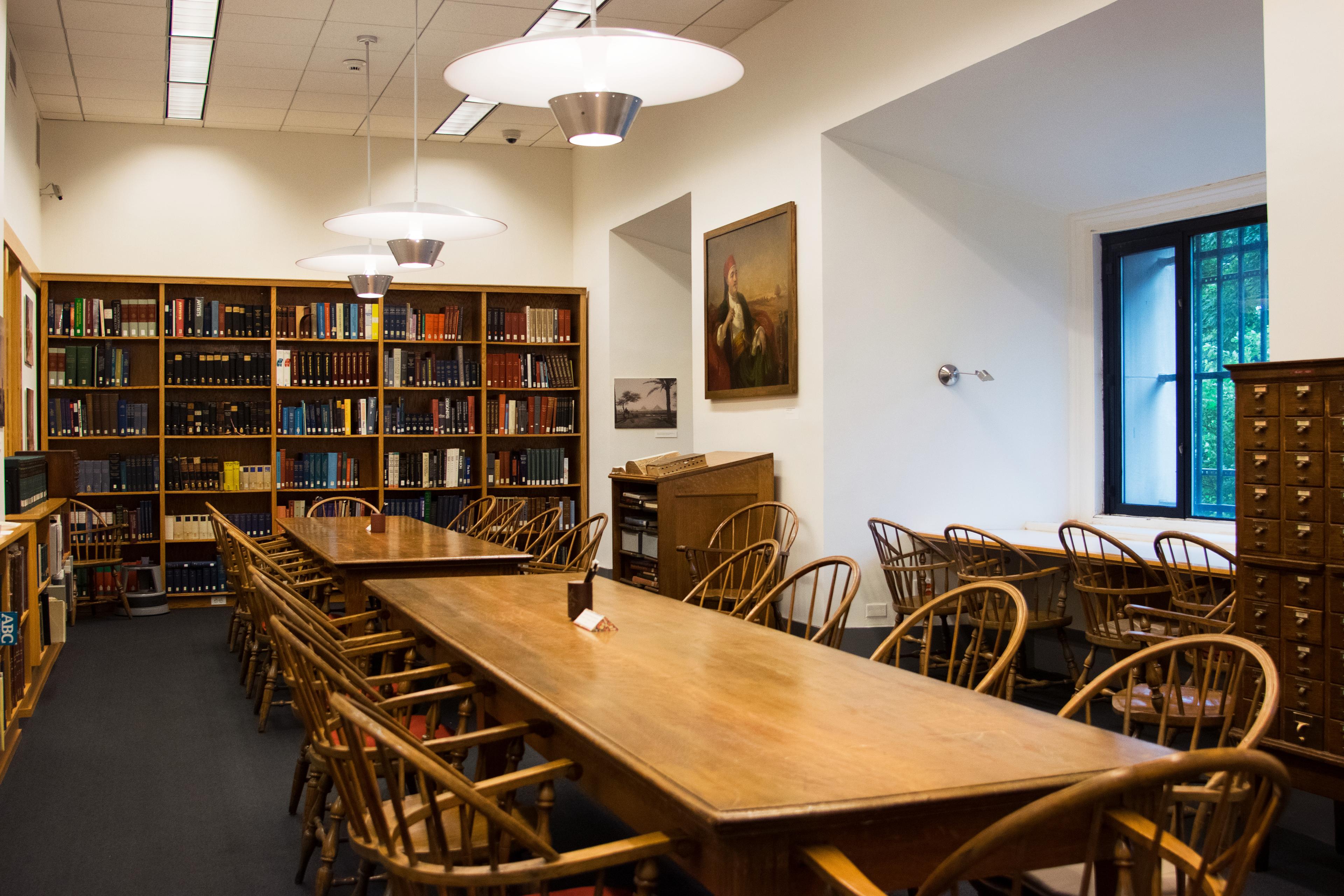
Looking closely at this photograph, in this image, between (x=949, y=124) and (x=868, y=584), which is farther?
(x=868, y=584)

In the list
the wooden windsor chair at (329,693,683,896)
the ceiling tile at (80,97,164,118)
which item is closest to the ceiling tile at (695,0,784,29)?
the ceiling tile at (80,97,164,118)

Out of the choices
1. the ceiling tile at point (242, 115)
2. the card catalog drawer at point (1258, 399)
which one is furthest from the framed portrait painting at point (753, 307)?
the ceiling tile at point (242, 115)

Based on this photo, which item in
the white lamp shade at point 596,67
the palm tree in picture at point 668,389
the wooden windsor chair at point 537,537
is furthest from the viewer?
the palm tree in picture at point 668,389

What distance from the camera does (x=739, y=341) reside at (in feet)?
22.4

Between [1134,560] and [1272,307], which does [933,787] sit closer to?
[1272,307]

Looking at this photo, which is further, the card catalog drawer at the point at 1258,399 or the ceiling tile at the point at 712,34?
the ceiling tile at the point at 712,34

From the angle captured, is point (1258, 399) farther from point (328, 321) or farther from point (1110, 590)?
point (328, 321)

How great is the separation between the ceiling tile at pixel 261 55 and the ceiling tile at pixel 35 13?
2.97ft

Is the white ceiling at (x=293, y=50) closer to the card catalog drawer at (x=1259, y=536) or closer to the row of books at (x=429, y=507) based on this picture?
the row of books at (x=429, y=507)

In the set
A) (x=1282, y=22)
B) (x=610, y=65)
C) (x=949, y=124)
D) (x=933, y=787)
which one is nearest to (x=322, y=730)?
(x=933, y=787)

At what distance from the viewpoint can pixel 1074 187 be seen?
6379 millimetres

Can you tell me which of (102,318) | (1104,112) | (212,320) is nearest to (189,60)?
(212,320)

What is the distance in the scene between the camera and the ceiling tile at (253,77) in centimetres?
733

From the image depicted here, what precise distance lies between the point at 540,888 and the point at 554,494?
7.89 m
